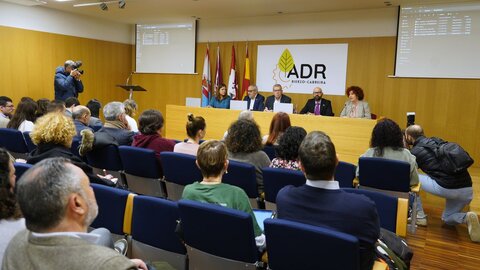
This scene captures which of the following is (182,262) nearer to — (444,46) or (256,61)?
(444,46)

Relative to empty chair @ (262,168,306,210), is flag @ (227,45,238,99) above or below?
above

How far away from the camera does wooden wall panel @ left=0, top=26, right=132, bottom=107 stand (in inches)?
336

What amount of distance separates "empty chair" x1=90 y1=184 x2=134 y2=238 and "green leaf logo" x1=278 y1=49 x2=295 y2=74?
22.5 feet

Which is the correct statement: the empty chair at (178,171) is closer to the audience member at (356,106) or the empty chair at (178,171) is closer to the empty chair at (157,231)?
the empty chair at (157,231)

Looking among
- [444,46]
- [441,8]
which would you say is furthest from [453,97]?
[441,8]

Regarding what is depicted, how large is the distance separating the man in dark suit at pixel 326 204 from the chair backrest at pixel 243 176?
109 cm

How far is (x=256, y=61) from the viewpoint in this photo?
911cm

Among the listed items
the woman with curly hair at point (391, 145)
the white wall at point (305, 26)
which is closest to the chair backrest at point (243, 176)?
the woman with curly hair at point (391, 145)

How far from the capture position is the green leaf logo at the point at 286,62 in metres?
8.62

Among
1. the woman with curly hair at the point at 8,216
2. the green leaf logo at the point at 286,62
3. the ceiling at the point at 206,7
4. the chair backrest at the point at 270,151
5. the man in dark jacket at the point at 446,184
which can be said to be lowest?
the man in dark jacket at the point at 446,184

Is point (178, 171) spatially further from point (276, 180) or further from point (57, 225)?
point (57, 225)

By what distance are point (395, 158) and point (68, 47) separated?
853 centimetres

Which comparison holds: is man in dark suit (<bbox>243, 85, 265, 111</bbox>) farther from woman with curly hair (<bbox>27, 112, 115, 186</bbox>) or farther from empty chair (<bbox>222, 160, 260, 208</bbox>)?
woman with curly hair (<bbox>27, 112, 115, 186</bbox>)

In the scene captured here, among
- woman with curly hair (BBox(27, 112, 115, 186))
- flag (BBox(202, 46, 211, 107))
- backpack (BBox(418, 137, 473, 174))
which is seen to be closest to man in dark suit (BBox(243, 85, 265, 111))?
flag (BBox(202, 46, 211, 107))
